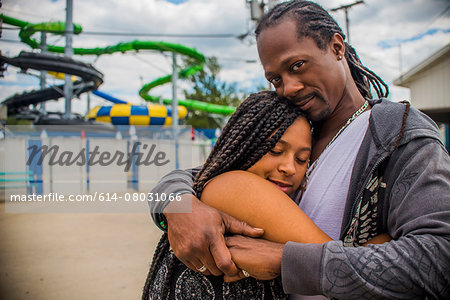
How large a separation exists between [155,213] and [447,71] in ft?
42.4

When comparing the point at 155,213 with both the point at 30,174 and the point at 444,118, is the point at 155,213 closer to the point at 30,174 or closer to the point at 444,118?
the point at 30,174

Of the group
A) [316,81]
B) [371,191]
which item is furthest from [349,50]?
[371,191]

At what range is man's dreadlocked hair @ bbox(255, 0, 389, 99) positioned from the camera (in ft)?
4.82

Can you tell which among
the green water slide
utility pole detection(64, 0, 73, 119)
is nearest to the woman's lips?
utility pole detection(64, 0, 73, 119)

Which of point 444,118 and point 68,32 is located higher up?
point 68,32

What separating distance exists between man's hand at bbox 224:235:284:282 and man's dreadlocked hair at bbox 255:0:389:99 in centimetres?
89

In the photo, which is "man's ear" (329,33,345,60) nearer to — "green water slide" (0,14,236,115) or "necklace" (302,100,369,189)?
"necklace" (302,100,369,189)

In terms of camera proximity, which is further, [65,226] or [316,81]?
[65,226]

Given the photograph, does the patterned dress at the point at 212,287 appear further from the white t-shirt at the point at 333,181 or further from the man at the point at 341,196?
the white t-shirt at the point at 333,181

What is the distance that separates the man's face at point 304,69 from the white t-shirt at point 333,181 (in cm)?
19

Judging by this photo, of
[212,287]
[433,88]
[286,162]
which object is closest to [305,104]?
[286,162]

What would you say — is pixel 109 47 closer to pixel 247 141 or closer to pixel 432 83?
pixel 432 83

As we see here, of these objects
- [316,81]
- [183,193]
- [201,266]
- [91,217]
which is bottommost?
[91,217]

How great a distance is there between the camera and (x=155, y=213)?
1.40m
